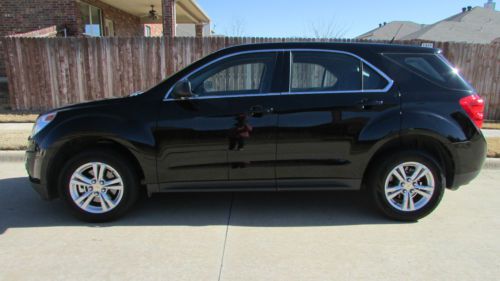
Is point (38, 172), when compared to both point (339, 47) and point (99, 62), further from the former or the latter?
point (99, 62)

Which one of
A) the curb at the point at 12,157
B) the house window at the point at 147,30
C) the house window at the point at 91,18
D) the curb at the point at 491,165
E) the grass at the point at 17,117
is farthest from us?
the house window at the point at 147,30

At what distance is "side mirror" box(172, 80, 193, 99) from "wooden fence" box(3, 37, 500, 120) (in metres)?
6.67

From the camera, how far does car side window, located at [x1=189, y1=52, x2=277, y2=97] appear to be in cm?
411

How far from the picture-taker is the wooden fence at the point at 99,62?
34.1ft

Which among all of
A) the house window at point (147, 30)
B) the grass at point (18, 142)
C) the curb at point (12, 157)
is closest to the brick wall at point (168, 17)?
the grass at point (18, 142)

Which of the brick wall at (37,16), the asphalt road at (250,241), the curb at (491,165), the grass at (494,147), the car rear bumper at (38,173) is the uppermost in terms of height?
the brick wall at (37,16)

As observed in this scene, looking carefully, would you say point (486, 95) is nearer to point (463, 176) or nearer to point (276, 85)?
point (463, 176)

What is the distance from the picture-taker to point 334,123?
4004 mm

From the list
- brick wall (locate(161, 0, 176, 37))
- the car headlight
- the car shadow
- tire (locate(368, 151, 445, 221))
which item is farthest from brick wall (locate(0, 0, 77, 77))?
tire (locate(368, 151, 445, 221))

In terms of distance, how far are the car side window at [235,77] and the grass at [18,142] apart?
4426mm

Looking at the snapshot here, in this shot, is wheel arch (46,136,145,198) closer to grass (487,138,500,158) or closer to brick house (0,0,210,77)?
grass (487,138,500,158)

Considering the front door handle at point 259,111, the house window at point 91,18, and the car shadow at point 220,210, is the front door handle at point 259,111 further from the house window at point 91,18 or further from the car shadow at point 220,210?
the house window at point 91,18

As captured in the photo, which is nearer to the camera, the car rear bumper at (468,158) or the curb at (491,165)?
the car rear bumper at (468,158)

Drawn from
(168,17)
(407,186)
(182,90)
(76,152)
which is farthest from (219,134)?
(168,17)
